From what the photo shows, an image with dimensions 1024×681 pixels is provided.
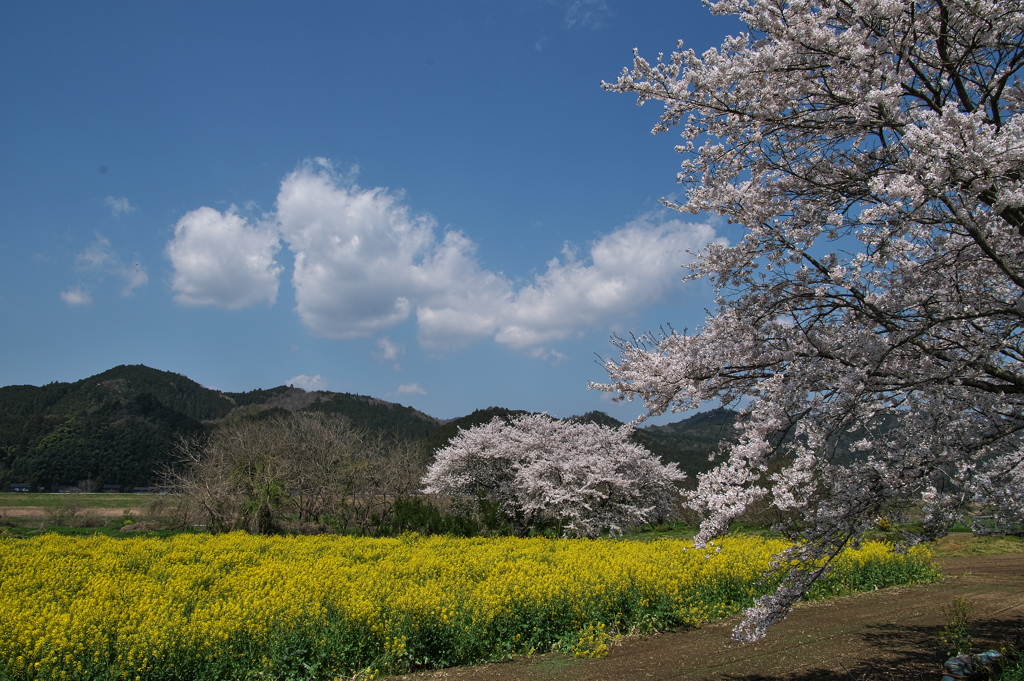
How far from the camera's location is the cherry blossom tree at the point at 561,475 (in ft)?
66.0

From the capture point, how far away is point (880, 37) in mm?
4285

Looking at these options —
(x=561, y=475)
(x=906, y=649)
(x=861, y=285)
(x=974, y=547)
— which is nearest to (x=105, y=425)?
(x=561, y=475)

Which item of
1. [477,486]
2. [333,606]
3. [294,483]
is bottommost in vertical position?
[333,606]

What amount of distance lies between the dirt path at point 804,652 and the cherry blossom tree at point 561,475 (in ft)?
32.9

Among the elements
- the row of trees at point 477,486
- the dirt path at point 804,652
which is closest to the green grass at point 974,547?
the row of trees at point 477,486

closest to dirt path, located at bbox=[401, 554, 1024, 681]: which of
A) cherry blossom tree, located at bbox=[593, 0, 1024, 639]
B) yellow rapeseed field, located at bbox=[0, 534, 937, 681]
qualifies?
yellow rapeseed field, located at bbox=[0, 534, 937, 681]

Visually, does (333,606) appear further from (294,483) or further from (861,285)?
(294,483)

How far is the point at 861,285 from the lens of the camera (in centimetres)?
432

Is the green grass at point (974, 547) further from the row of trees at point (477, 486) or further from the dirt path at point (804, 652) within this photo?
the dirt path at point (804, 652)

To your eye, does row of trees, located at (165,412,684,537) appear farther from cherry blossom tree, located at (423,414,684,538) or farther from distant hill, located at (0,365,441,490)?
distant hill, located at (0,365,441,490)

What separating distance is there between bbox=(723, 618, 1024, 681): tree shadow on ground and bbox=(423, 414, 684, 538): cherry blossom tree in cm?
1130

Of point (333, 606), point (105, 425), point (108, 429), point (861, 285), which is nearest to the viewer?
point (861, 285)

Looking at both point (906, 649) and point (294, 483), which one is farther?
point (294, 483)

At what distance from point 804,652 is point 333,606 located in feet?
19.1
